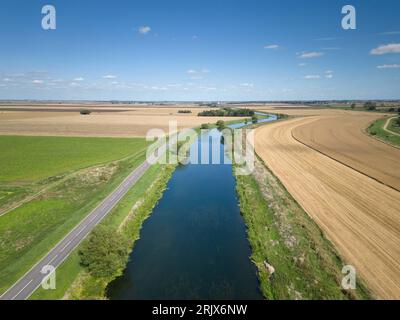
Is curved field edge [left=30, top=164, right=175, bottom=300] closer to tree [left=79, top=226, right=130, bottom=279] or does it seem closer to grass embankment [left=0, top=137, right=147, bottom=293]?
tree [left=79, top=226, right=130, bottom=279]

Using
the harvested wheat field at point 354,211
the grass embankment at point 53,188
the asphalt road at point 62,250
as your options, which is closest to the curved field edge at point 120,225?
the asphalt road at point 62,250

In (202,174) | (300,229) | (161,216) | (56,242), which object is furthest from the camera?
(202,174)

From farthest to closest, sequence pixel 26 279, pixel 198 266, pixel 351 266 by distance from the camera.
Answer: pixel 198 266 < pixel 351 266 < pixel 26 279

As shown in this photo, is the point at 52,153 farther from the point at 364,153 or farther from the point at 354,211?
the point at 364,153

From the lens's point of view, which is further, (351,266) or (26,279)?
(351,266)
